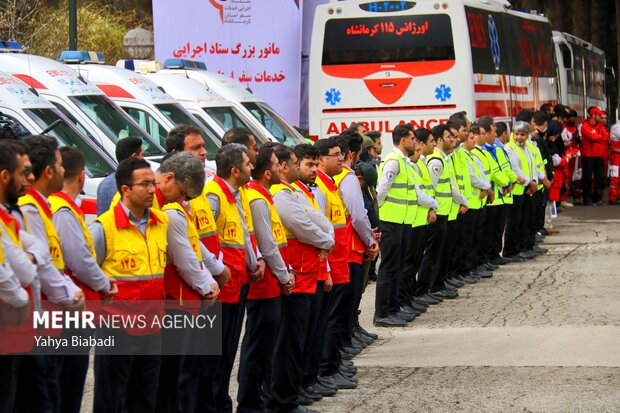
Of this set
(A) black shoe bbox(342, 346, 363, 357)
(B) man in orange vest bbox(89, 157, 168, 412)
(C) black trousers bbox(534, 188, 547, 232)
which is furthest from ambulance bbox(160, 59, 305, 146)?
(B) man in orange vest bbox(89, 157, 168, 412)

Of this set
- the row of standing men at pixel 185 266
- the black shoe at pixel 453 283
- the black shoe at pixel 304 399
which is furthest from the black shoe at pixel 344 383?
the black shoe at pixel 453 283

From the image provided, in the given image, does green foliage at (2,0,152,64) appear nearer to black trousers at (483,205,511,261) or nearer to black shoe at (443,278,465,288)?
black trousers at (483,205,511,261)

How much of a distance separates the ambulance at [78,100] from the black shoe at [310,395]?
5343 millimetres

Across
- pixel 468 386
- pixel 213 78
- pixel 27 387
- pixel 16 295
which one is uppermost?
pixel 213 78

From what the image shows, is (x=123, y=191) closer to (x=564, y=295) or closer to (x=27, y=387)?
(x=27, y=387)

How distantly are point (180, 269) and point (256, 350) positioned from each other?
130 centimetres

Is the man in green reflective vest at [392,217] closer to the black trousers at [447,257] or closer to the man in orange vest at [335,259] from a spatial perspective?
the black trousers at [447,257]

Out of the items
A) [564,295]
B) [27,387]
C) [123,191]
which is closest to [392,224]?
[564,295]

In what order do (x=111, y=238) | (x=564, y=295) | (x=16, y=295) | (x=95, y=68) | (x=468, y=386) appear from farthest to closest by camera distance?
1. (x=95, y=68)
2. (x=564, y=295)
3. (x=468, y=386)
4. (x=111, y=238)
5. (x=16, y=295)

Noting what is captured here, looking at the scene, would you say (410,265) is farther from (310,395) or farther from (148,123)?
(148,123)

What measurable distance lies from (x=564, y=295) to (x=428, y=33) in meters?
9.43

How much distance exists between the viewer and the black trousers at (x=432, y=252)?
Answer: 15.3 m

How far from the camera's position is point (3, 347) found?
6.49 m

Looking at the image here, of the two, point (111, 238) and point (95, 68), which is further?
point (95, 68)
